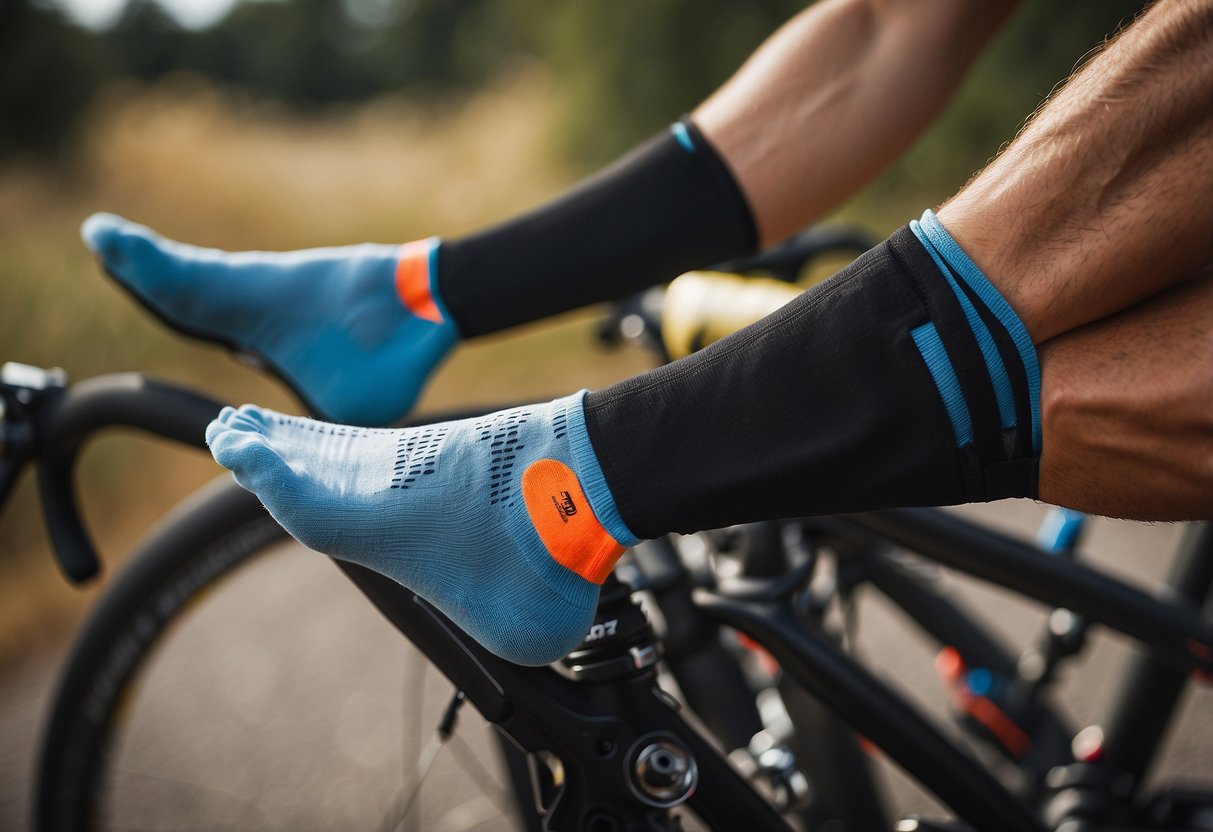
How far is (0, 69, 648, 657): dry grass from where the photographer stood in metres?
2.87

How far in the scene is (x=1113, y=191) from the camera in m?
0.67

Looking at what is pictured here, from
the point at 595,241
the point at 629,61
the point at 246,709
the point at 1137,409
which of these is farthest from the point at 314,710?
the point at 629,61

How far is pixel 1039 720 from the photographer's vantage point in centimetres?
137

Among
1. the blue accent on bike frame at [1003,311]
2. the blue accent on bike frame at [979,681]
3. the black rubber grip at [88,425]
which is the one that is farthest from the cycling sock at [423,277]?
the blue accent on bike frame at [979,681]

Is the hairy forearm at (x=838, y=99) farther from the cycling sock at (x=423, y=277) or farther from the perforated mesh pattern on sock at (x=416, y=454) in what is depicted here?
the perforated mesh pattern on sock at (x=416, y=454)

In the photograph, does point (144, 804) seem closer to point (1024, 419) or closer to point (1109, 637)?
point (1024, 419)

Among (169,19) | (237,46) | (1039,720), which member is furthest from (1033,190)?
(237,46)

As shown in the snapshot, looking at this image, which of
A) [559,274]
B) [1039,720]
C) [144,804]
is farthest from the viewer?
[144,804]

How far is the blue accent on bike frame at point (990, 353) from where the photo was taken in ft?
2.25

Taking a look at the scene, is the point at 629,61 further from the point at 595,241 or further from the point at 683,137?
the point at 595,241

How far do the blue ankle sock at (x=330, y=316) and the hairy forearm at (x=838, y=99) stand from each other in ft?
1.25

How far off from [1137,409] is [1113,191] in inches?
6.3

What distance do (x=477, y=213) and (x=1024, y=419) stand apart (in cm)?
527

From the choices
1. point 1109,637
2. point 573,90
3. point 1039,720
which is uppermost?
point 573,90
